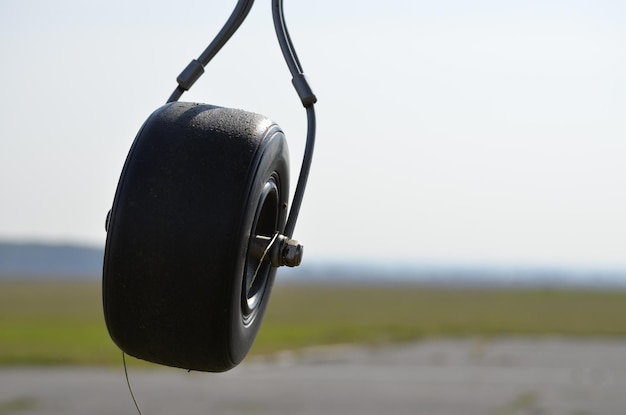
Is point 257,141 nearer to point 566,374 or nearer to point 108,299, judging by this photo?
point 108,299

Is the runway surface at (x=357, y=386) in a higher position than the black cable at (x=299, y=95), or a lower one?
lower

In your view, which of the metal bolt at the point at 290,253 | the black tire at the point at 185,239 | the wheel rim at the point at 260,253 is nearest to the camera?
the black tire at the point at 185,239

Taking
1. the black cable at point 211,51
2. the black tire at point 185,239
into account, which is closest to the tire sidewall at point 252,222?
the black tire at point 185,239

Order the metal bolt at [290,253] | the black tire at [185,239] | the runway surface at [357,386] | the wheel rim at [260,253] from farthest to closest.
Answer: the runway surface at [357,386], the metal bolt at [290,253], the wheel rim at [260,253], the black tire at [185,239]

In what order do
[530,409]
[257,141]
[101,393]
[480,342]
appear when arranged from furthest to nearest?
[480,342] → [101,393] → [530,409] → [257,141]

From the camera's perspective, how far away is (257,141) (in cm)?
259

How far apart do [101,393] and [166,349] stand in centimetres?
1085

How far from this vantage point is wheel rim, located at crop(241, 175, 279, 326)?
2611mm

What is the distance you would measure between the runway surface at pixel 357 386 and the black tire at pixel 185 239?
29.8 ft

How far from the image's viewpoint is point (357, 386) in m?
13.7

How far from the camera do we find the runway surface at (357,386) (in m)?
11.8

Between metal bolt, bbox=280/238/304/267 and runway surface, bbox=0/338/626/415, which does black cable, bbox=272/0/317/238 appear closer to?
metal bolt, bbox=280/238/304/267

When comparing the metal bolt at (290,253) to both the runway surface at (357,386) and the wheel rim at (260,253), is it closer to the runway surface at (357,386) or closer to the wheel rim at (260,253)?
the wheel rim at (260,253)

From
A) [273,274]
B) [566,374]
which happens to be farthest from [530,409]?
[273,274]
